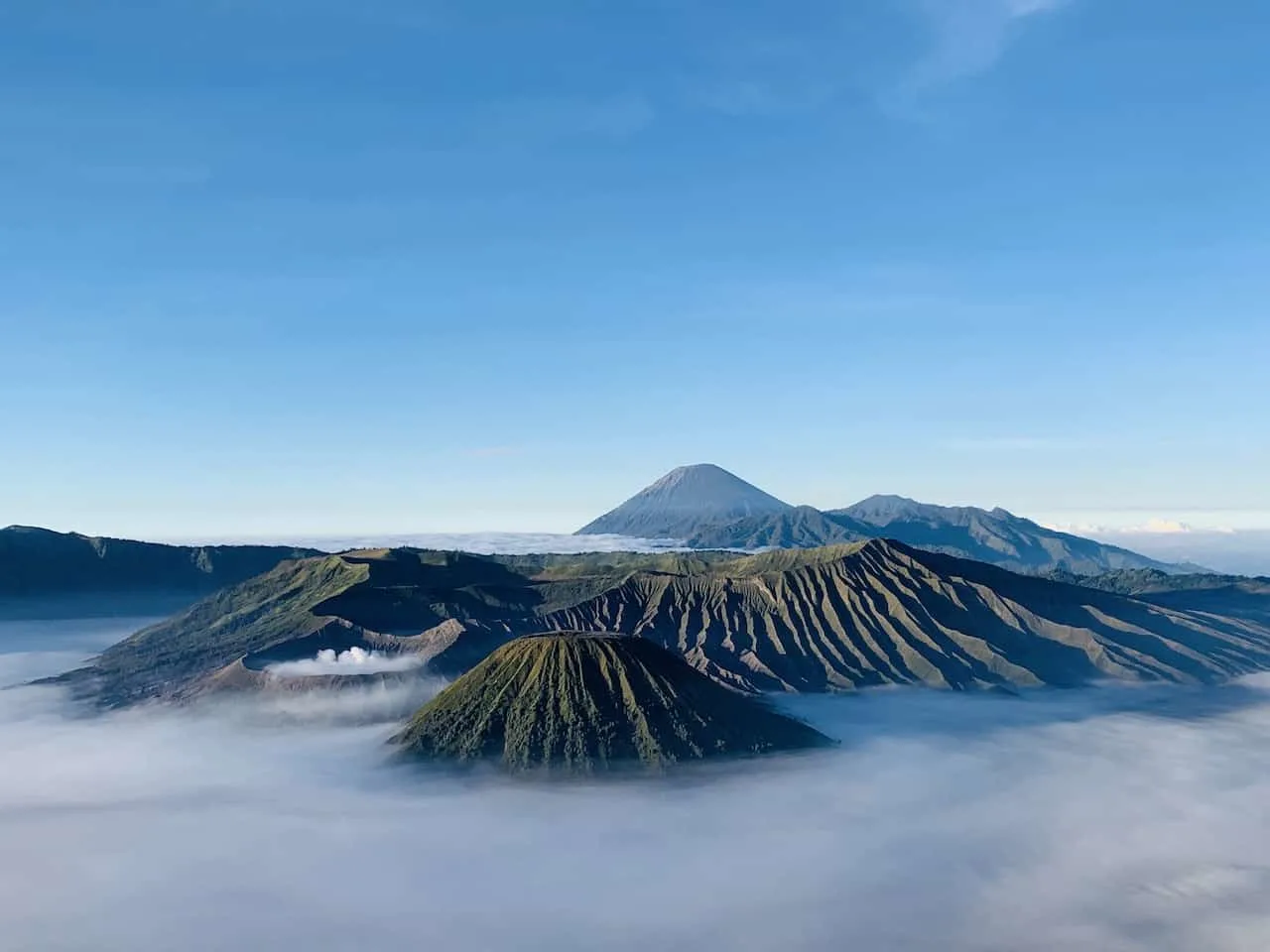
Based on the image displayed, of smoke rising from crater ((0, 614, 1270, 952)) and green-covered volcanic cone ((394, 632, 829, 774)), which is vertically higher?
green-covered volcanic cone ((394, 632, 829, 774))

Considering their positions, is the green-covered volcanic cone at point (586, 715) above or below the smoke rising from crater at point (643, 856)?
above

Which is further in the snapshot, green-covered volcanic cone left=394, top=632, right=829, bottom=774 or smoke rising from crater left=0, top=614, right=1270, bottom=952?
green-covered volcanic cone left=394, top=632, right=829, bottom=774

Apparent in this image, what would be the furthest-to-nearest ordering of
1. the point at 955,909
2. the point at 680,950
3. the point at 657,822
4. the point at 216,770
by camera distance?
1. the point at 216,770
2. the point at 657,822
3. the point at 955,909
4. the point at 680,950

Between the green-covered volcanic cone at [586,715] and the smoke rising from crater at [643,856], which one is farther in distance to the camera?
the green-covered volcanic cone at [586,715]

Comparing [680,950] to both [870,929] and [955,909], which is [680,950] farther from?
[955,909]

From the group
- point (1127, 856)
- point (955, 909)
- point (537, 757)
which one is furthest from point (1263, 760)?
point (537, 757)
